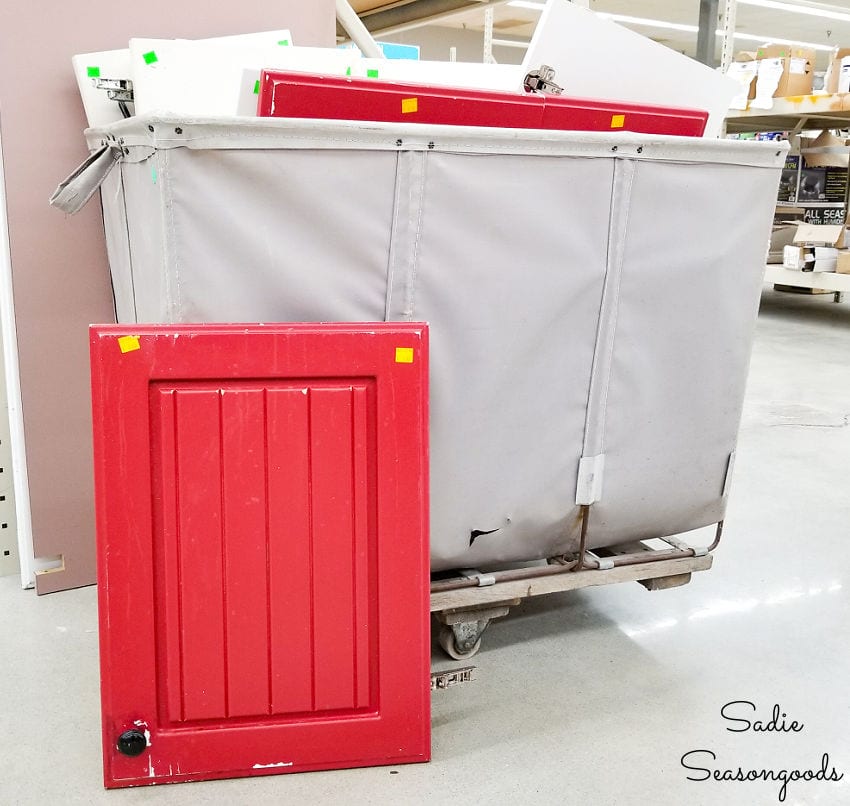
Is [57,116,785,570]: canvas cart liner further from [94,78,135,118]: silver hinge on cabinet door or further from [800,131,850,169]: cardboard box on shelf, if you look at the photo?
[800,131,850,169]: cardboard box on shelf

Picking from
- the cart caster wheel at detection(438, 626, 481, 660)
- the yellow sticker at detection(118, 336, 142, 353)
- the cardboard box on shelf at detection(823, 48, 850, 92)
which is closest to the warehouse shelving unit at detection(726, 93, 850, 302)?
the cardboard box on shelf at detection(823, 48, 850, 92)

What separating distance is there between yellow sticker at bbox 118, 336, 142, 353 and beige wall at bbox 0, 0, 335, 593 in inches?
32.2

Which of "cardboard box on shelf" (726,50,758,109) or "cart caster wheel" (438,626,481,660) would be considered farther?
"cardboard box on shelf" (726,50,758,109)

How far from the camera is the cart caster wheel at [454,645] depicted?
1781 mm

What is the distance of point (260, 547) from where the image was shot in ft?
4.59

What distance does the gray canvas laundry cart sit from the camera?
4.69ft

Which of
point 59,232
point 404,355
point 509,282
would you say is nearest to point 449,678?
point 404,355

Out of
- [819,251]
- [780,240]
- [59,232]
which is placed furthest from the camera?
[780,240]

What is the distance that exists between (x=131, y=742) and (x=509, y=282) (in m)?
0.97

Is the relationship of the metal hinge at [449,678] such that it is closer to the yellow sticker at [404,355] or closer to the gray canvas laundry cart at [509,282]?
the gray canvas laundry cart at [509,282]

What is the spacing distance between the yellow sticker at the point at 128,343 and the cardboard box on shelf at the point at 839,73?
5562mm

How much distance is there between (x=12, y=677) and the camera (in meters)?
1.74

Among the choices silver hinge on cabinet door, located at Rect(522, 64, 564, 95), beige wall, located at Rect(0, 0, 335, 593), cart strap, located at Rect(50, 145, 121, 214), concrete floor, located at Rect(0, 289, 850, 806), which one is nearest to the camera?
concrete floor, located at Rect(0, 289, 850, 806)

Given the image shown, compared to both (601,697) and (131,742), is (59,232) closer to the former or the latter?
(131,742)
